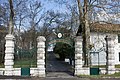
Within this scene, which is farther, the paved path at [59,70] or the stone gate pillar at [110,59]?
the paved path at [59,70]

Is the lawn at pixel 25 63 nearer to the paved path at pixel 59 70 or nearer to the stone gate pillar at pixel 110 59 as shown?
the paved path at pixel 59 70

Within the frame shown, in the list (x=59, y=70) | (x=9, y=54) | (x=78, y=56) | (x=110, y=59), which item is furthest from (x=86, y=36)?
(x=9, y=54)

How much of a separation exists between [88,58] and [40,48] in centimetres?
490

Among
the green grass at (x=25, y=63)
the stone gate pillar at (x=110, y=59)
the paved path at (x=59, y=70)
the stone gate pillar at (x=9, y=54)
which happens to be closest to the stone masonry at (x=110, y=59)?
the stone gate pillar at (x=110, y=59)

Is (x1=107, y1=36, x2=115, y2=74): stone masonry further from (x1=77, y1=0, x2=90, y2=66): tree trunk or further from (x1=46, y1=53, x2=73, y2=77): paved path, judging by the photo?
(x1=46, y1=53, x2=73, y2=77): paved path

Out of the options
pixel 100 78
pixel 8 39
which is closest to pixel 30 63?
pixel 8 39

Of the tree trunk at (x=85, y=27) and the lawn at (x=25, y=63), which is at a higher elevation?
the tree trunk at (x=85, y=27)

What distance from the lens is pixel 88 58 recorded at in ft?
A: 76.4

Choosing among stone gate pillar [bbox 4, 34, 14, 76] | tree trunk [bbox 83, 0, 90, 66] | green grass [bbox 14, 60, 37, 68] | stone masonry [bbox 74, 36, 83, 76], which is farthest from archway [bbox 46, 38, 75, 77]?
stone gate pillar [bbox 4, 34, 14, 76]

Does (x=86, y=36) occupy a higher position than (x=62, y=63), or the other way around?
(x=86, y=36)

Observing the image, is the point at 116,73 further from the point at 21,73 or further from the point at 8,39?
the point at 8,39

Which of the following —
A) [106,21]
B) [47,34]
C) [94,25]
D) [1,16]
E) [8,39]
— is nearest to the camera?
[8,39]

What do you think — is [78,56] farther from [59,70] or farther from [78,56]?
[59,70]

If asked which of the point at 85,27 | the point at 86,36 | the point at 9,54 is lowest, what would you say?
the point at 9,54
